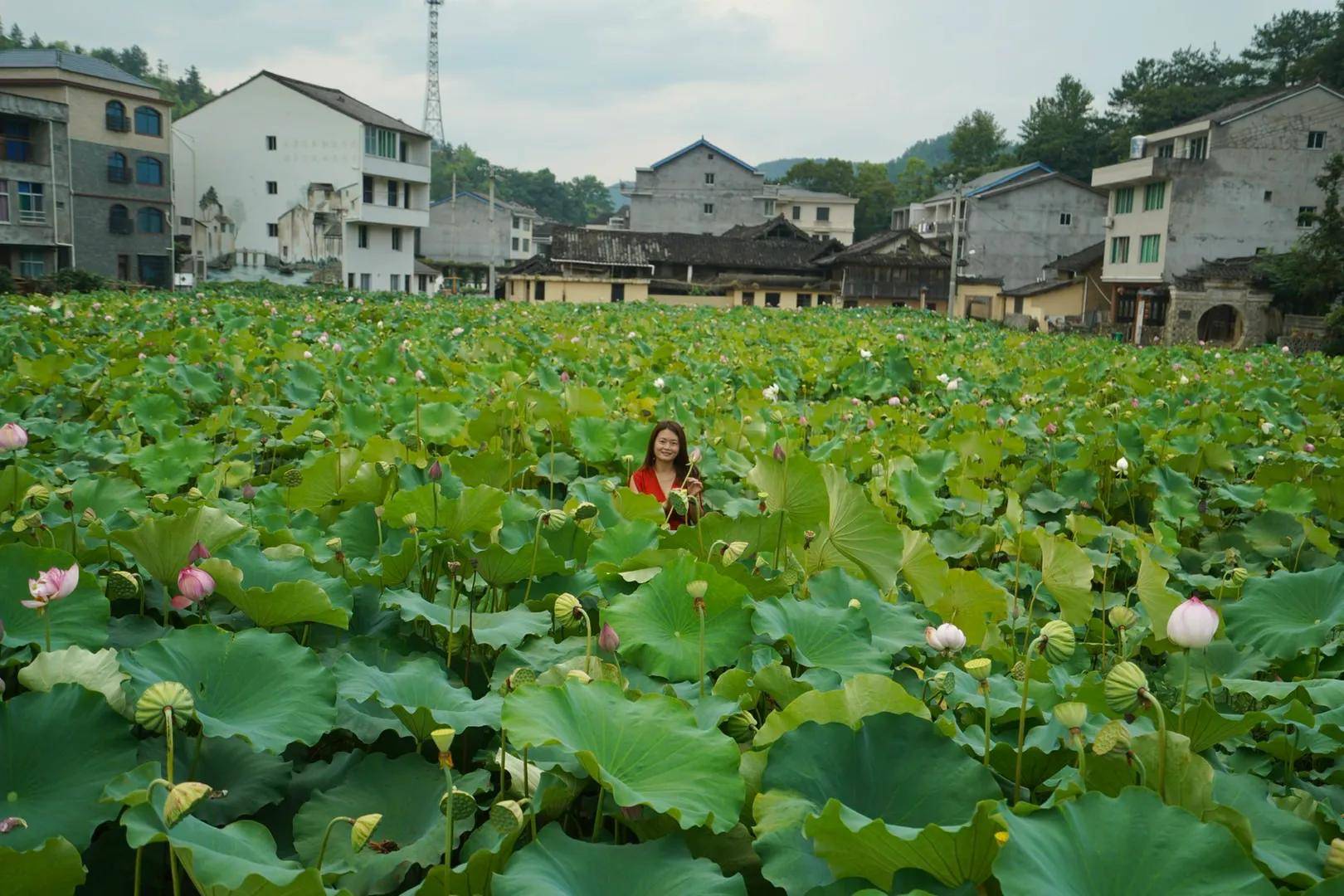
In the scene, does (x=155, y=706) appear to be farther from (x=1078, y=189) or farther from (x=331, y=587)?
(x=1078, y=189)

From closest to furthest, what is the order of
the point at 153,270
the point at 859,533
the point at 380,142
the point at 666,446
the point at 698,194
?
the point at 859,533 < the point at 666,446 < the point at 153,270 < the point at 380,142 < the point at 698,194

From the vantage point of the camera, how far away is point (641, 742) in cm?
117

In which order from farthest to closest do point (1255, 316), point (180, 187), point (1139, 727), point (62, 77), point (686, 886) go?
point (180, 187)
point (62, 77)
point (1255, 316)
point (1139, 727)
point (686, 886)

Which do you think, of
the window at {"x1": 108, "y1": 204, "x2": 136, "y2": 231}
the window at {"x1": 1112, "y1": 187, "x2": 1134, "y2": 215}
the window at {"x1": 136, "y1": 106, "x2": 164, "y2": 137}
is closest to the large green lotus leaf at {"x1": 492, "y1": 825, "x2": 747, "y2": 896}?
the window at {"x1": 108, "y1": 204, "x2": 136, "y2": 231}

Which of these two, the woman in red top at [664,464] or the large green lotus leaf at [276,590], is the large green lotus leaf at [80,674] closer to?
the large green lotus leaf at [276,590]

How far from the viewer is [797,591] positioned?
208cm

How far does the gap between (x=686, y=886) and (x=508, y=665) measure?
2.08 feet

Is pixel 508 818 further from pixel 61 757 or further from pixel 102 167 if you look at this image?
pixel 102 167

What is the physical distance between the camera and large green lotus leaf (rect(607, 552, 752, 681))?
156 centimetres

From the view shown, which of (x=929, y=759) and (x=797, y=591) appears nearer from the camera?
(x=929, y=759)

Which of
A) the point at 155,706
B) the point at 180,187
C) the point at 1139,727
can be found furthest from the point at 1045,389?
the point at 180,187

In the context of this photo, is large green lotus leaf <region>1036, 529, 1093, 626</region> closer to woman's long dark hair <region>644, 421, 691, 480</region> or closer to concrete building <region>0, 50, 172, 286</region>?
woman's long dark hair <region>644, 421, 691, 480</region>

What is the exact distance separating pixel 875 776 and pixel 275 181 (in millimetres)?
36539

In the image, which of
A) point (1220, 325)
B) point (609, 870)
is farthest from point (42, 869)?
point (1220, 325)
